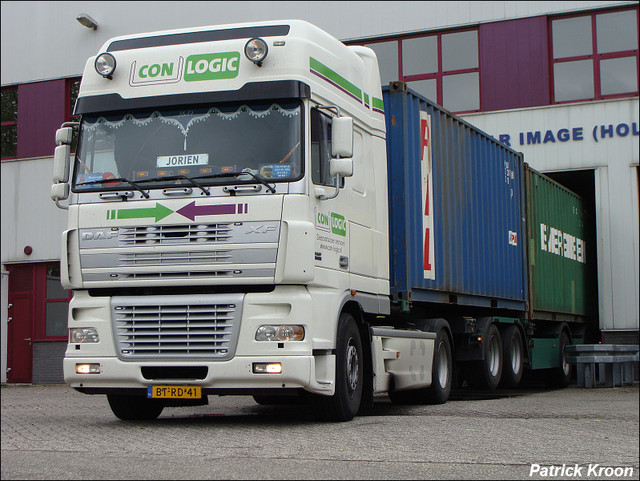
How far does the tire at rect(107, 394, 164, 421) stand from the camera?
10219mm

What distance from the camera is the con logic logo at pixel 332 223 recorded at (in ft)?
30.2

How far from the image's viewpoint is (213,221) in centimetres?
895

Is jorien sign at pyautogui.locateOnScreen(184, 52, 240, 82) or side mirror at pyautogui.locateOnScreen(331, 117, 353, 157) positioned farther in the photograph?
jorien sign at pyautogui.locateOnScreen(184, 52, 240, 82)

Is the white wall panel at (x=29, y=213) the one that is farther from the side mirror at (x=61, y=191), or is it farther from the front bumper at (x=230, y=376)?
the front bumper at (x=230, y=376)

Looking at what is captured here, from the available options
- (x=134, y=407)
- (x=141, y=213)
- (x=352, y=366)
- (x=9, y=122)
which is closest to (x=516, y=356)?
(x=352, y=366)

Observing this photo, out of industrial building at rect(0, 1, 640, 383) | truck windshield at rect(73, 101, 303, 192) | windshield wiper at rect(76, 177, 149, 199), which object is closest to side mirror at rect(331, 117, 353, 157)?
truck windshield at rect(73, 101, 303, 192)

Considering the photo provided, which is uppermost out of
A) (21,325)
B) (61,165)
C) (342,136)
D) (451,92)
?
(451,92)

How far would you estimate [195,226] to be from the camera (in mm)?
9008

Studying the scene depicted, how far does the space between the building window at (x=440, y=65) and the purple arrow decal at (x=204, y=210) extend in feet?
43.6

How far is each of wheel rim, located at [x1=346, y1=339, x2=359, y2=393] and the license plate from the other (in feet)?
4.98

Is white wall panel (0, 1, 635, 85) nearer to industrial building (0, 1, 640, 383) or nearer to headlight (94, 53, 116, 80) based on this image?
industrial building (0, 1, 640, 383)

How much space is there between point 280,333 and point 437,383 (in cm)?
403

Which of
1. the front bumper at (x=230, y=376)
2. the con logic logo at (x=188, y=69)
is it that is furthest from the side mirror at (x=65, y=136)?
the front bumper at (x=230, y=376)

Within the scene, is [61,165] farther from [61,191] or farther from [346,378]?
[346,378]
